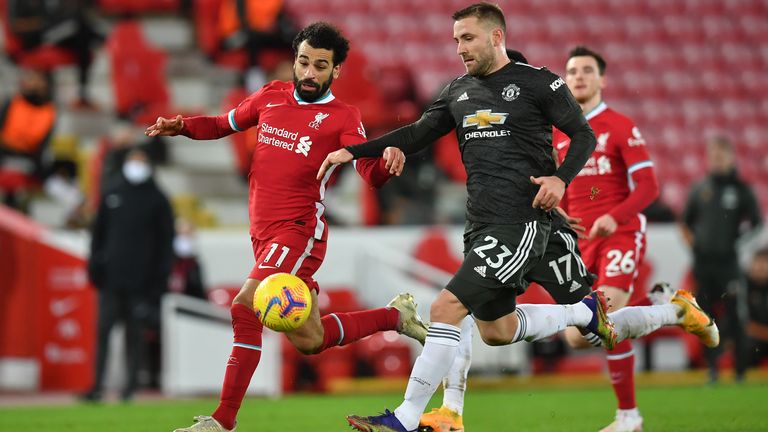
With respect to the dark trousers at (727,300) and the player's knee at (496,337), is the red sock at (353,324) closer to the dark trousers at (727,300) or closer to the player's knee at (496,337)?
the player's knee at (496,337)

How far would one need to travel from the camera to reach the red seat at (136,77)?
14477 mm

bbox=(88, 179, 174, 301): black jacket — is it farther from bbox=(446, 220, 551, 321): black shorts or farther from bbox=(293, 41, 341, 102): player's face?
bbox=(446, 220, 551, 321): black shorts

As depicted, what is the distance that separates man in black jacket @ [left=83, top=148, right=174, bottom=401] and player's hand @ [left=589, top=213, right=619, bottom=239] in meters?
5.40

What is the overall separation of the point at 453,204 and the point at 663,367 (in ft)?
10.0

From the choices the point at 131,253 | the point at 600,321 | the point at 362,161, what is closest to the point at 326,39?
the point at 362,161

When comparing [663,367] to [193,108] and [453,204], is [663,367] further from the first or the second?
[193,108]

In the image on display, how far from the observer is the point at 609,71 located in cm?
1795

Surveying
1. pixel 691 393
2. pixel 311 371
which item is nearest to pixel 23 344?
pixel 311 371

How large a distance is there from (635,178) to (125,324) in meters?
5.65

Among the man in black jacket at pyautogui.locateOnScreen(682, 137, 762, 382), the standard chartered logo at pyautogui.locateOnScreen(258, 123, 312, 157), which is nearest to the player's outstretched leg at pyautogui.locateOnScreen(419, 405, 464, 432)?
the standard chartered logo at pyautogui.locateOnScreen(258, 123, 312, 157)

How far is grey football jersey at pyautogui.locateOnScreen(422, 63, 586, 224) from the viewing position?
587 centimetres

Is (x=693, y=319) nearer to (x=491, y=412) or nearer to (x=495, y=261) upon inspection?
(x=495, y=261)

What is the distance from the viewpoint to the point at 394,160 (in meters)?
5.81

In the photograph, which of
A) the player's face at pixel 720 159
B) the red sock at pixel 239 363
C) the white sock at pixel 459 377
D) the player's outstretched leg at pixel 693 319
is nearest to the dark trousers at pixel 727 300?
the player's face at pixel 720 159
